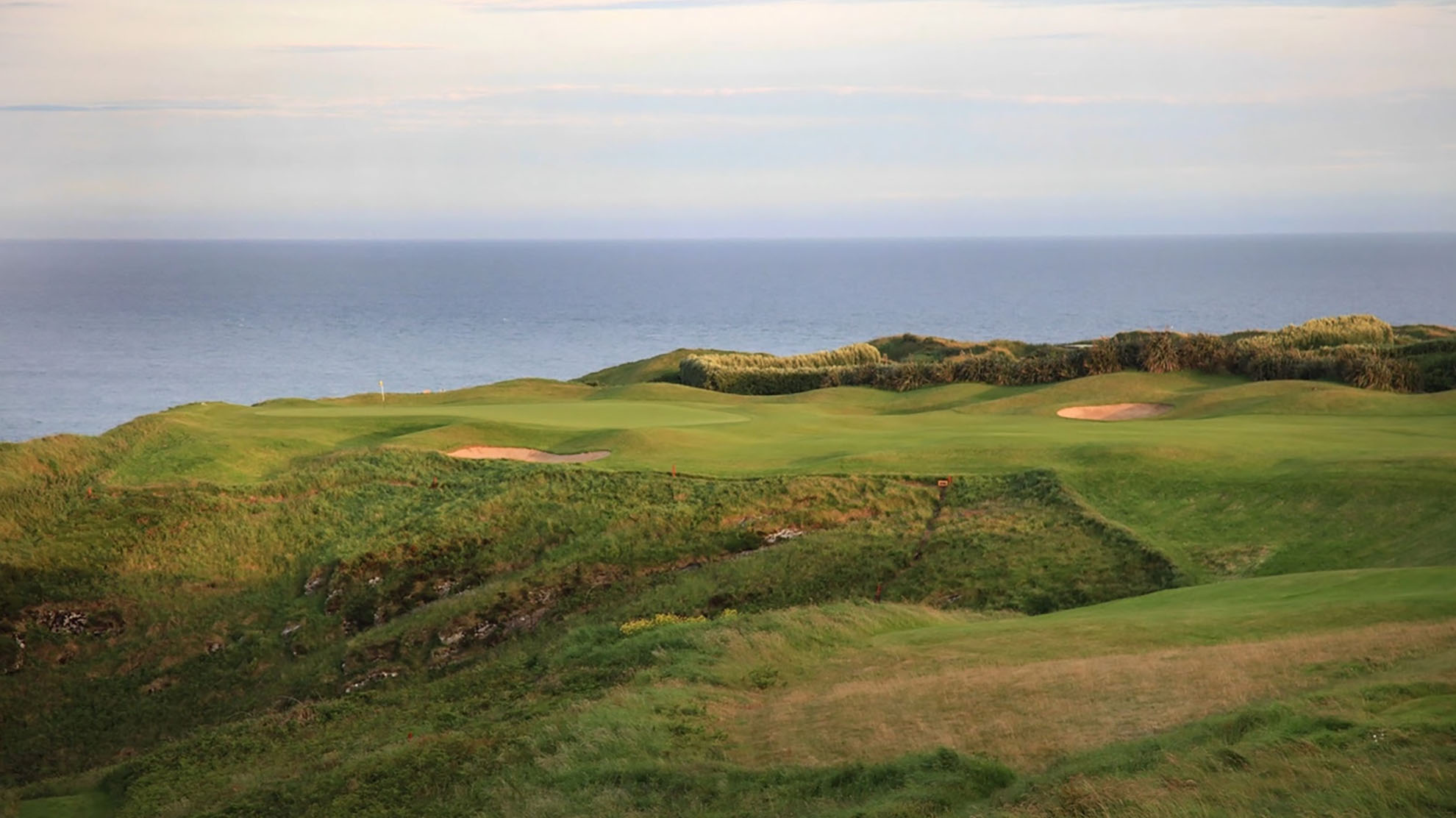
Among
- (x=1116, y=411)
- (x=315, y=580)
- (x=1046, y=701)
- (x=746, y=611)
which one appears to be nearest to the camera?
(x=1046, y=701)

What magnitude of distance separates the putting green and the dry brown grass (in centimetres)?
1991

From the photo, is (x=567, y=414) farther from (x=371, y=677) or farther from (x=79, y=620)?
(x=371, y=677)

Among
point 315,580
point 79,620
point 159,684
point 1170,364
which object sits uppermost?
point 1170,364

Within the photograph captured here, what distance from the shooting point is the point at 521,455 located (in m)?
32.3

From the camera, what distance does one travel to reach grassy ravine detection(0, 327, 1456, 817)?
11375 mm

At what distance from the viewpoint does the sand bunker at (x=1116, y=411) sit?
37500mm

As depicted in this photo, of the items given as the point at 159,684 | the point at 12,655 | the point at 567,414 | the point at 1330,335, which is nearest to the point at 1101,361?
the point at 1330,335

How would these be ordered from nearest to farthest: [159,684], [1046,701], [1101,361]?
[1046,701], [159,684], [1101,361]

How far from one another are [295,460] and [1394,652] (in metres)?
26.6

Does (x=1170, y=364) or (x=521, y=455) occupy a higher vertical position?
(x=1170, y=364)

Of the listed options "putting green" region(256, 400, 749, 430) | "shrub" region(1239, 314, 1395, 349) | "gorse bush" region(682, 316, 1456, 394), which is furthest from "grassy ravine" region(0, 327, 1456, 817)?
"shrub" region(1239, 314, 1395, 349)

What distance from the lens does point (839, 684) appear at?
15.1 metres

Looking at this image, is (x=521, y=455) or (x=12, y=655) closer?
(x=12, y=655)

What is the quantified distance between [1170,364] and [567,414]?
20.9m
